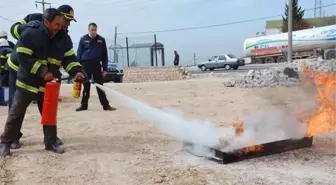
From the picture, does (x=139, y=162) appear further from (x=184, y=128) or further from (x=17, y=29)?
(x=17, y=29)

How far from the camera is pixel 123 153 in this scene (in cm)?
553

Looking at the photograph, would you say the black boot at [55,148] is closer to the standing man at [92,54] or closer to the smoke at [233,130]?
the smoke at [233,130]

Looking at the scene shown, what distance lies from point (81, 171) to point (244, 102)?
21.2 ft

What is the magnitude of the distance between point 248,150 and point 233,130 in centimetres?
90

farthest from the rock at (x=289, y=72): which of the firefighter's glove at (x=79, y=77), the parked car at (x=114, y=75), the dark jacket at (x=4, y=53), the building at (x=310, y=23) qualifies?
the building at (x=310, y=23)

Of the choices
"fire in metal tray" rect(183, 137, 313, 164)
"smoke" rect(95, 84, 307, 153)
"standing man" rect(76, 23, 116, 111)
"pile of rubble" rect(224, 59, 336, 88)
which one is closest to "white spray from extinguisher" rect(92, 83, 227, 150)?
"smoke" rect(95, 84, 307, 153)

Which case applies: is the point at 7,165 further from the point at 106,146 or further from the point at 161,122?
the point at 161,122

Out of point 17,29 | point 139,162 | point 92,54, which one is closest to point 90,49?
point 92,54

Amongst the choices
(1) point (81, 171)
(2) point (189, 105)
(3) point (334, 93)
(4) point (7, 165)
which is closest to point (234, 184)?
(1) point (81, 171)

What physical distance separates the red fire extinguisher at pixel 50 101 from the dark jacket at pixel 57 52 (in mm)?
295

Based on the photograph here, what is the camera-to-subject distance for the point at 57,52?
5.52 m

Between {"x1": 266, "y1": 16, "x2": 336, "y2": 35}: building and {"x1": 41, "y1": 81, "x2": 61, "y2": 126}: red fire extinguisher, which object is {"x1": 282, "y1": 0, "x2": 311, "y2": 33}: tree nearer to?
{"x1": 266, "y1": 16, "x2": 336, "y2": 35}: building

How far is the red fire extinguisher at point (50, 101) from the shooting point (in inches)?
209

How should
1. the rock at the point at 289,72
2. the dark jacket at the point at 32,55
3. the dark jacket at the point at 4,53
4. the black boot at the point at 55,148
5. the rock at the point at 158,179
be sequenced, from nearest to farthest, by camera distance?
the rock at the point at 158,179 < the dark jacket at the point at 32,55 < the black boot at the point at 55,148 < the dark jacket at the point at 4,53 < the rock at the point at 289,72
